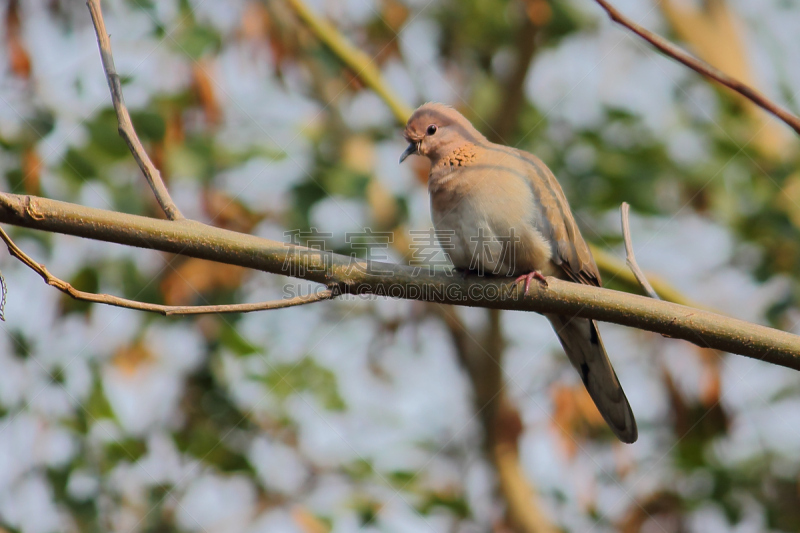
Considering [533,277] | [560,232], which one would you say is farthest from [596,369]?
[533,277]

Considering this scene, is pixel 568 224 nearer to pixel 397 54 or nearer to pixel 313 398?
pixel 313 398

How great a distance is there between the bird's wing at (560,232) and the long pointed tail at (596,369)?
0.22 meters

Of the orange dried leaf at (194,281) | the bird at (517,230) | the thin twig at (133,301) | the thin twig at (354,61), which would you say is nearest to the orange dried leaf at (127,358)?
the orange dried leaf at (194,281)

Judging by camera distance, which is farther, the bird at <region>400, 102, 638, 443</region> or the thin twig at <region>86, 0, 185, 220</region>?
the bird at <region>400, 102, 638, 443</region>

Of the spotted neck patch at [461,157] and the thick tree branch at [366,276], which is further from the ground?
the spotted neck patch at [461,157]

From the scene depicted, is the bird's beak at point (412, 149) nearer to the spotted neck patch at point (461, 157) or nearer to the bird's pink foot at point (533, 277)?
the spotted neck patch at point (461, 157)

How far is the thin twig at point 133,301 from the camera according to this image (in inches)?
78.7

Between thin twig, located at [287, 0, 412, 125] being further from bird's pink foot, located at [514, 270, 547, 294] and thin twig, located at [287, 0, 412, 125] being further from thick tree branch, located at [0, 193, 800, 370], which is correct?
thick tree branch, located at [0, 193, 800, 370]

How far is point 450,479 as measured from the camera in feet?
20.9

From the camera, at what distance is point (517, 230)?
10.6ft

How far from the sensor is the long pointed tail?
331 cm

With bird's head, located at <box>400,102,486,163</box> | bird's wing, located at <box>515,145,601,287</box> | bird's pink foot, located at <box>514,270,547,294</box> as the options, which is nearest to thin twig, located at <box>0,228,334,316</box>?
bird's pink foot, located at <box>514,270,547,294</box>

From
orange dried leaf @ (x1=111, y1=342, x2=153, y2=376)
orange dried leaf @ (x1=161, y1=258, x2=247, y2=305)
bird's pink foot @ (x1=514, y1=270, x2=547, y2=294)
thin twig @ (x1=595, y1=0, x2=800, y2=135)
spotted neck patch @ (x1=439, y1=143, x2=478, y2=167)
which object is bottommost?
thin twig @ (x1=595, y1=0, x2=800, y2=135)

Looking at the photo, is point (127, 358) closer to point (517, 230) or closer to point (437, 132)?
point (437, 132)
